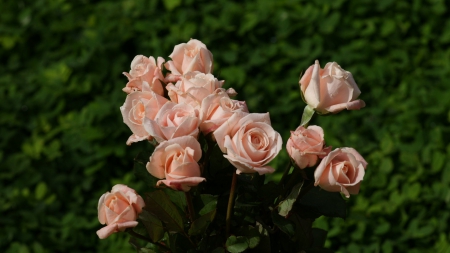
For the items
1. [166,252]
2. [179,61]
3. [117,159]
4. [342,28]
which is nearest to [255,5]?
[342,28]

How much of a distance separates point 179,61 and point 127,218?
34cm

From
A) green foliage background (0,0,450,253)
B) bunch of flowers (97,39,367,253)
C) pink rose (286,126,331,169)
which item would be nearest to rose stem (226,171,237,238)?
bunch of flowers (97,39,367,253)

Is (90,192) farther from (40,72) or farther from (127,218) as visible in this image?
(127,218)

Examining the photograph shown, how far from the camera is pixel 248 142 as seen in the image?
943 mm

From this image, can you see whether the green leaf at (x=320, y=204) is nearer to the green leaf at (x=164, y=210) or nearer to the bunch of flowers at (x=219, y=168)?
the bunch of flowers at (x=219, y=168)

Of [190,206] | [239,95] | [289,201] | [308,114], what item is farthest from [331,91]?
[239,95]

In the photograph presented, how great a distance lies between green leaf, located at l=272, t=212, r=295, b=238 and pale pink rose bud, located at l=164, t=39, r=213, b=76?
31 cm

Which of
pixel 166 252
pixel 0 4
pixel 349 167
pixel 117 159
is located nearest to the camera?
pixel 349 167

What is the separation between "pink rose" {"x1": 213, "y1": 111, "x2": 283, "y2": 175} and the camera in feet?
3.07

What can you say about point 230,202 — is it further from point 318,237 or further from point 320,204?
point 318,237

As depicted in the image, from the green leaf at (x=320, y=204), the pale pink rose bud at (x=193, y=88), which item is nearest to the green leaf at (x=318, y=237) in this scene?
the green leaf at (x=320, y=204)

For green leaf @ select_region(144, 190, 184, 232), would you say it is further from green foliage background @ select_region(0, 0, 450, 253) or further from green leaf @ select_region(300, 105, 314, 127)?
green foliage background @ select_region(0, 0, 450, 253)

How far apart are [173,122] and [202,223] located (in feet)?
0.56

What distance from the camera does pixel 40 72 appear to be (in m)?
2.81
